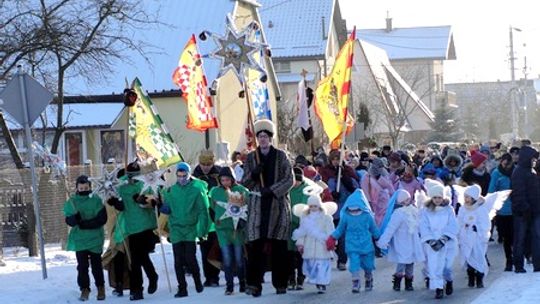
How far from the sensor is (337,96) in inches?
819

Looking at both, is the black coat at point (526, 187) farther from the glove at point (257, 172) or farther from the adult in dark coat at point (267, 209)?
the glove at point (257, 172)

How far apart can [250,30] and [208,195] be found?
173 inches

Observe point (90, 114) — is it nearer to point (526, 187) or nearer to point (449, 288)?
point (526, 187)

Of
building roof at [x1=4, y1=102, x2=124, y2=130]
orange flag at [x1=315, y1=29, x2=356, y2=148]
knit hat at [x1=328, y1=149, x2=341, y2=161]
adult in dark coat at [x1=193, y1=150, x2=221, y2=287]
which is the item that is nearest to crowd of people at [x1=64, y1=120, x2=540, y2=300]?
adult in dark coat at [x1=193, y1=150, x2=221, y2=287]

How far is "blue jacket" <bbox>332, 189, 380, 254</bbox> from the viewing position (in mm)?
14641

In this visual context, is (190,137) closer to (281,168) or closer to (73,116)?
(73,116)

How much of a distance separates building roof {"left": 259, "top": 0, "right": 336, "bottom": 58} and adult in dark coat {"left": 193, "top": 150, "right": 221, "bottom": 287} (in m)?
41.2

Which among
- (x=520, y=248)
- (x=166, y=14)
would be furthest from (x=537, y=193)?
(x=166, y=14)

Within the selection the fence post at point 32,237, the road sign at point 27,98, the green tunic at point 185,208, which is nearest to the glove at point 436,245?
the green tunic at point 185,208

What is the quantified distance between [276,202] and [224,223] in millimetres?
1079

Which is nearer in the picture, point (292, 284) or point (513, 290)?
point (513, 290)

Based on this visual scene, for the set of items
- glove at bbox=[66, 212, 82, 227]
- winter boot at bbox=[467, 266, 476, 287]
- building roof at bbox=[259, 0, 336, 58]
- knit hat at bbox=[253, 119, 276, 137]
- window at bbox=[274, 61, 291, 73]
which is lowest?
winter boot at bbox=[467, 266, 476, 287]

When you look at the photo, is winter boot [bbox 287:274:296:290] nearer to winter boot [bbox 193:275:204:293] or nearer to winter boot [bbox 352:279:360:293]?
winter boot [bbox 352:279:360:293]

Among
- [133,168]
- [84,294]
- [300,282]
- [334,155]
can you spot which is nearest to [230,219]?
[300,282]
